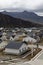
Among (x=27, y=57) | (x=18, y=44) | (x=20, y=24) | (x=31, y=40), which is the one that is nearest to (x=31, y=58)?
(x=27, y=57)

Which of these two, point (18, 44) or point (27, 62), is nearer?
point (27, 62)

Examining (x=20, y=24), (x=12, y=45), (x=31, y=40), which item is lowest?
(x=20, y=24)

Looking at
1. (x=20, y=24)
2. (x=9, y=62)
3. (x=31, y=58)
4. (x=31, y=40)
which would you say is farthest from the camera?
(x=20, y=24)

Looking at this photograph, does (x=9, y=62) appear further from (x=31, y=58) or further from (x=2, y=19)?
(x=2, y=19)

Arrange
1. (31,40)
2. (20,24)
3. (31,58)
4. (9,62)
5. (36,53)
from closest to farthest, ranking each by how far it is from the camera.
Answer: (9,62) < (31,58) < (36,53) < (31,40) < (20,24)

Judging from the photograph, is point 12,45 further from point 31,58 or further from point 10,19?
point 10,19

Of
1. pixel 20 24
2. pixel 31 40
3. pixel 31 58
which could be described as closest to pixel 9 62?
pixel 31 58

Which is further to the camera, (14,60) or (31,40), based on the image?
(31,40)

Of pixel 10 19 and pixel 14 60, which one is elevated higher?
pixel 14 60

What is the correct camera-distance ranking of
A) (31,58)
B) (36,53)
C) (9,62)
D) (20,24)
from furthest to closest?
1. (20,24)
2. (36,53)
3. (31,58)
4. (9,62)
